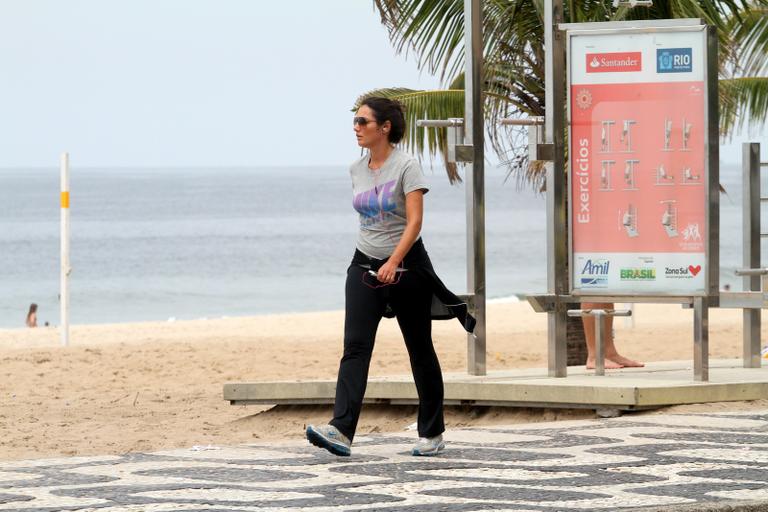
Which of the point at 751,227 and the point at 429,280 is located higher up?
the point at 751,227

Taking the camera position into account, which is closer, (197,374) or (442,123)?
(442,123)

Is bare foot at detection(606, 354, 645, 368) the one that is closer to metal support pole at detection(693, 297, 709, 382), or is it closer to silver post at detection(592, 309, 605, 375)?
silver post at detection(592, 309, 605, 375)

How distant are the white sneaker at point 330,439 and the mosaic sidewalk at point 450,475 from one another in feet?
0.21

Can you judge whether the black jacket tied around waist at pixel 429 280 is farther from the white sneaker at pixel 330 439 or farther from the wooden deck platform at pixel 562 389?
the wooden deck platform at pixel 562 389

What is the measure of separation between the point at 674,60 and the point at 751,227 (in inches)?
61.8

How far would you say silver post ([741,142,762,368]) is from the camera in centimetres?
1023

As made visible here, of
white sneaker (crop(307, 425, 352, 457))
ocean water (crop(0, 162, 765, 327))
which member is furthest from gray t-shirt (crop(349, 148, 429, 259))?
ocean water (crop(0, 162, 765, 327))

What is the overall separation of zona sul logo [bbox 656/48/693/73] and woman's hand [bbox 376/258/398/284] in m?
3.06

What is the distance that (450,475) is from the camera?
6.60 m

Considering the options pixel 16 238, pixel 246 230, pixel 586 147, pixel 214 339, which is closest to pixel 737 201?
pixel 246 230

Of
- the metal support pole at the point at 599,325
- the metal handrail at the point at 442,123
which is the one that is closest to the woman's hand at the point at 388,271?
the metal handrail at the point at 442,123

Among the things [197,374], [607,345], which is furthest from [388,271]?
[197,374]

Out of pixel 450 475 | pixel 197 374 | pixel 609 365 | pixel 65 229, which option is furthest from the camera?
pixel 65 229

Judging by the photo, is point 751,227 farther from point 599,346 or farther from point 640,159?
point 599,346
